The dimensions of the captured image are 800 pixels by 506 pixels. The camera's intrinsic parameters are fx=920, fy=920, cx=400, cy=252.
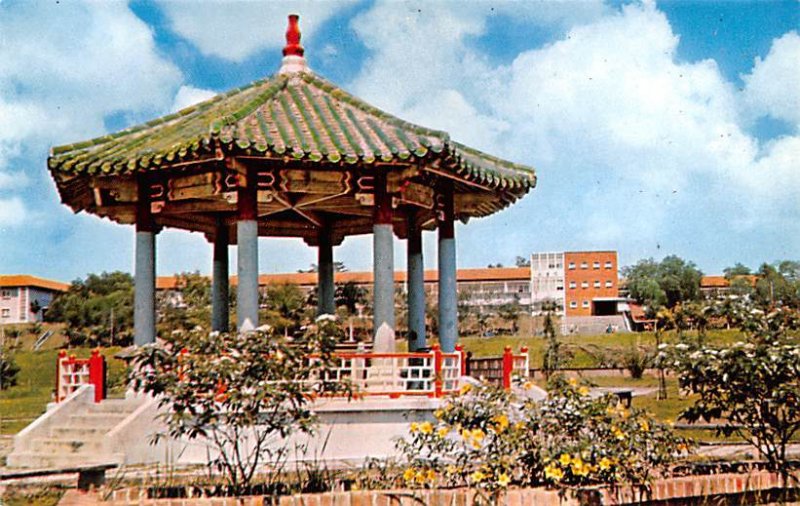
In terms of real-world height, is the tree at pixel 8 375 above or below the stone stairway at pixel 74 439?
below

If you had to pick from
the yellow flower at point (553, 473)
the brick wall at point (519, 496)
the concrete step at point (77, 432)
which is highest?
the yellow flower at point (553, 473)

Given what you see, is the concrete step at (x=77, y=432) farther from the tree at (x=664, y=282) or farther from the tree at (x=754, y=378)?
the tree at (x=664, y=282)

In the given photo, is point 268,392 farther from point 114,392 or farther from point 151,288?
point 114,392

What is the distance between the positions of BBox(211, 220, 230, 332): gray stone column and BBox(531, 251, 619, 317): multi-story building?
72.0 meters

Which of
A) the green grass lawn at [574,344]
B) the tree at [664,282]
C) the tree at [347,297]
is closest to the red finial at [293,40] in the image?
the tree at [347,297]

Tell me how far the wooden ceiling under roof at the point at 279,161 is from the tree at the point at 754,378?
522cm

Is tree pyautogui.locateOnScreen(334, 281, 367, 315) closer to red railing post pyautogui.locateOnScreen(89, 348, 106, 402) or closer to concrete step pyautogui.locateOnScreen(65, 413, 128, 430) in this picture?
red railing post pyautogui.locateOnScreen(89, 348, 106, 402)

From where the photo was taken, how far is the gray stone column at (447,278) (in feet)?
49.2

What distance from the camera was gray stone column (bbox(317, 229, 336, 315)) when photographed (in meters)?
18.0

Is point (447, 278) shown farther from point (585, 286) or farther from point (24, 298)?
point (585, 286)

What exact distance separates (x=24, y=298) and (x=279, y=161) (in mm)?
58622

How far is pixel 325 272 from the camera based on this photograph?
18109 mm

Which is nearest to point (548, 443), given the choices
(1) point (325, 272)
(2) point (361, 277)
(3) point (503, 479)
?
(3) point (503, 479)

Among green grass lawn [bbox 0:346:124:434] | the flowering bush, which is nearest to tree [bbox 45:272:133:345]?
green grass lawn [bbox 0:346:124:434]
